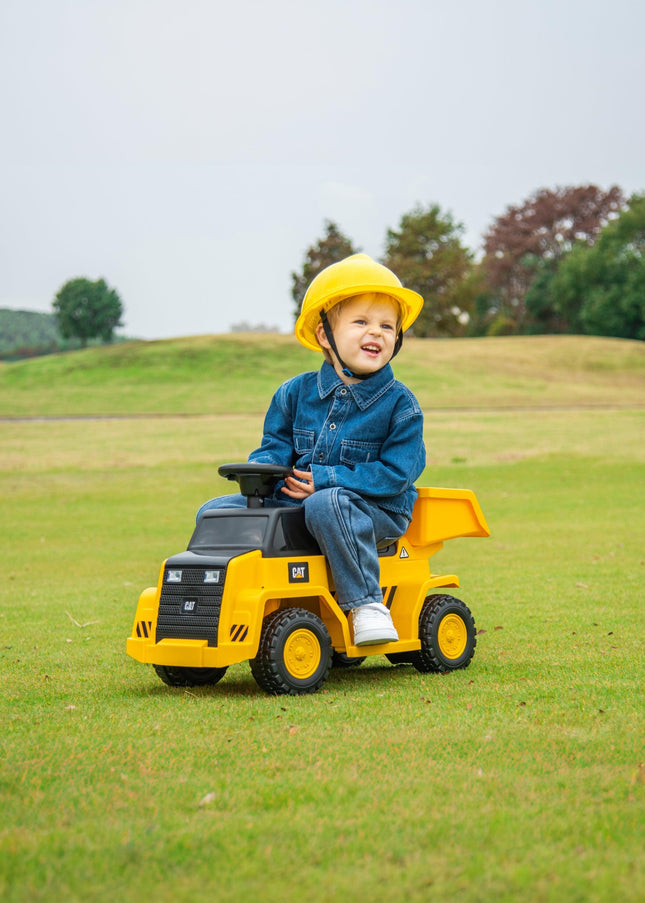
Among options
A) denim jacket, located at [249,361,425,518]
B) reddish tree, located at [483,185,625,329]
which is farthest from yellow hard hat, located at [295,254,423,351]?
reddish tree, located at [483,185,625,329]

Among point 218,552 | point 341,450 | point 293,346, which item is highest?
point 293,346

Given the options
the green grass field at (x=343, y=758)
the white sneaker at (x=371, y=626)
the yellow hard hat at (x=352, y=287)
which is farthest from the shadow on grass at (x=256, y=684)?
the yellow hard hat at (x=352, y=287)

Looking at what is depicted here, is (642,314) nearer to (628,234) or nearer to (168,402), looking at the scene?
(628,234)

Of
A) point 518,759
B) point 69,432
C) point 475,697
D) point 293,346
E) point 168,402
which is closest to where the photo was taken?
point 518,759

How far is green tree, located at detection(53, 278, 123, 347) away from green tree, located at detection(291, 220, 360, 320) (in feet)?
64.5

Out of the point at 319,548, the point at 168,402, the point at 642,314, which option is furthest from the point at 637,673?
the point at 642,314

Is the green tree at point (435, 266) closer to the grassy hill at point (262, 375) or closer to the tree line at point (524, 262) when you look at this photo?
the tree line at point (524, 262)

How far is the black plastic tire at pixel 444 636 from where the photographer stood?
568 cm

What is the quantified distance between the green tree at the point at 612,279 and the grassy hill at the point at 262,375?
1105 cm

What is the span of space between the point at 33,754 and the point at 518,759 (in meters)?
1.85

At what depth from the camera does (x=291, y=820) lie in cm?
309

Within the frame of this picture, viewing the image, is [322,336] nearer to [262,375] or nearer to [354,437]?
[354,437]

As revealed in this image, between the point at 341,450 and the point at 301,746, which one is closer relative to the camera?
the point at 301,746

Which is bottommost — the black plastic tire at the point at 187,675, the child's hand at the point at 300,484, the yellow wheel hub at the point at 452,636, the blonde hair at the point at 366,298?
the black plastic tire at the point at 187,675
